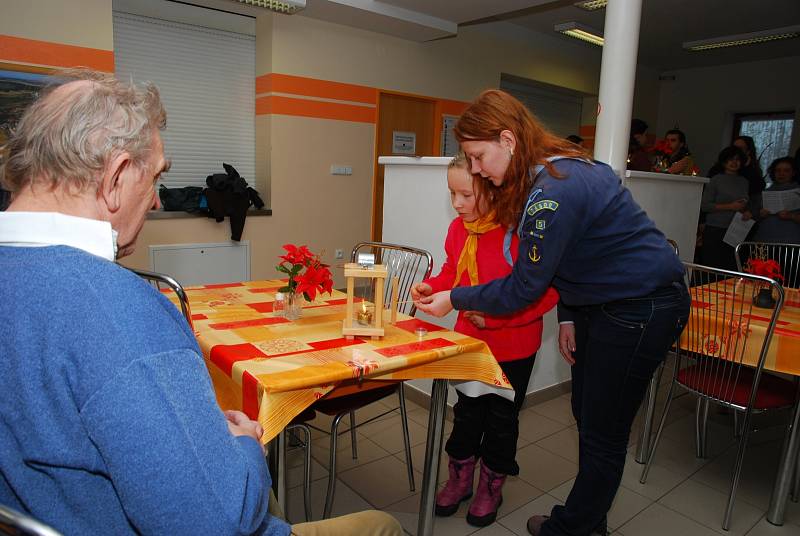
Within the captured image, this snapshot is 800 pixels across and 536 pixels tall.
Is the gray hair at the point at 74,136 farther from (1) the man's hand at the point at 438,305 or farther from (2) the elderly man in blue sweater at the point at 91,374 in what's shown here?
(1) the man's hand at the point at 438,305

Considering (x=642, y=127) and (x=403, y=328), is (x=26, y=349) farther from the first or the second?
(x=642, y=127)

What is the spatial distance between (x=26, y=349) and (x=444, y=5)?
4.87 meters

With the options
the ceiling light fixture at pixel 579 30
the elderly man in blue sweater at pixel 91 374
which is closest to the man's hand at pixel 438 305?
the elderly man in blue sweater at pixel 91 374

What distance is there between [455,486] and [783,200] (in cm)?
377

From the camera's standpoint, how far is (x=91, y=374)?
0.61 metres

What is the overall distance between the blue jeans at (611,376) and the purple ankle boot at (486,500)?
32cm

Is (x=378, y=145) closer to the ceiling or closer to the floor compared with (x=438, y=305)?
closer to the ceiling

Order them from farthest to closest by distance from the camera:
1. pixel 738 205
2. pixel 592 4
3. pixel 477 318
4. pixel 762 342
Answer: pixel 592 4, pixel 738 205, pixel 762 342, pixel 477 318

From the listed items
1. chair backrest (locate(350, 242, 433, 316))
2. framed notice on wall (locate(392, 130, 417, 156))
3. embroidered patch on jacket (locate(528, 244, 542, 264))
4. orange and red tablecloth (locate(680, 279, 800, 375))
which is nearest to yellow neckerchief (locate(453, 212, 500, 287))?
embroidered patch on jacket (locate(528, 244, 542, 264))

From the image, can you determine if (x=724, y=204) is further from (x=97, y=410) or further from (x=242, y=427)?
(x=97, y=410)

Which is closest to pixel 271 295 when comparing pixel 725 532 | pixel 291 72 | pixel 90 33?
pixel 725 532

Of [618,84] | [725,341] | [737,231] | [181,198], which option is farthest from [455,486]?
[737,231]

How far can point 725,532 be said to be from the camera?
6.56 feet

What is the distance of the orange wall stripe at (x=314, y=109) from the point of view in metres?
4.91
